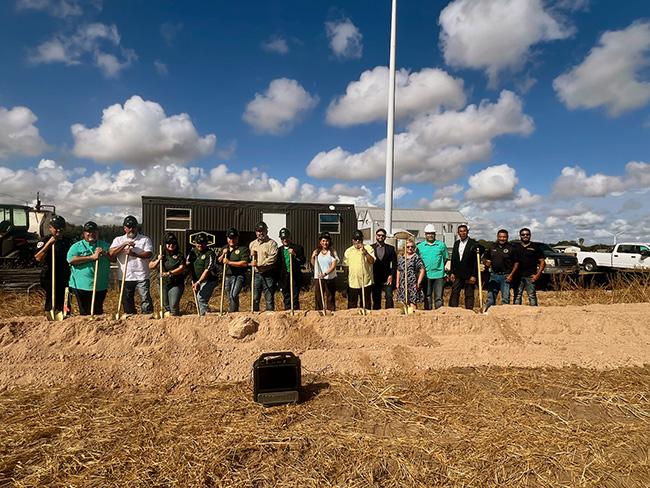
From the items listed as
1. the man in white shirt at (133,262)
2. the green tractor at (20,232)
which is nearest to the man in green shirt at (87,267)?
the man in white shirt at (133,262)

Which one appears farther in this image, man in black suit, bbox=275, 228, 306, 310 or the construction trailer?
the construction trailer

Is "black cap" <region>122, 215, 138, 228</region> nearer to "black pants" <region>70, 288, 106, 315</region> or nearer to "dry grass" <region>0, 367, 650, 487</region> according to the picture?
"black pants" <region>70, 288, 106, 315</region>

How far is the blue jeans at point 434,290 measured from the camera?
606cm

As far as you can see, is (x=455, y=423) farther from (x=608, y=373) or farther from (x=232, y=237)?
(x=232, y=237)

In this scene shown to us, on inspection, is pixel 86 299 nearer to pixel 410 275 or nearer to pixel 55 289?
pixel 55 289

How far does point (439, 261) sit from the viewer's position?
615 centimetres

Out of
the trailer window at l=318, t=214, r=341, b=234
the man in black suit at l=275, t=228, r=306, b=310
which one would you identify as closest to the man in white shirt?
the man in black suit at l=275, t=228, r=306, b=310

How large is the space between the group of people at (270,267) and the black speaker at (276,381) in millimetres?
1751

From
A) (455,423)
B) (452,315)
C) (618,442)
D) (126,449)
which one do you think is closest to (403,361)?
(452,315)

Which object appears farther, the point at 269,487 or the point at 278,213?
the point at 278,213

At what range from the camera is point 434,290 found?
6176 millimetres

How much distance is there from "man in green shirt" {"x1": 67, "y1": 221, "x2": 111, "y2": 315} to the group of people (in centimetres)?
1

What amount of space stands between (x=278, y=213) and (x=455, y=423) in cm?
1073

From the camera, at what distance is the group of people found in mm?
4965
